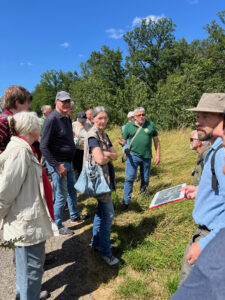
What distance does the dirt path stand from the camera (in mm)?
2508

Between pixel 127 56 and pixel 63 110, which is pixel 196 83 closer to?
pixel 63 110

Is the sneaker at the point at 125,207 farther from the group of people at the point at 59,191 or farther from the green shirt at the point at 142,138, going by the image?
the group of people at the point at 59,191

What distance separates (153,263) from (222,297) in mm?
2279

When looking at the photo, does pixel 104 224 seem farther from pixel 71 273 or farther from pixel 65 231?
pixel 65 231

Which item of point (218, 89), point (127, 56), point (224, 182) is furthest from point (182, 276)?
point (127, 56)

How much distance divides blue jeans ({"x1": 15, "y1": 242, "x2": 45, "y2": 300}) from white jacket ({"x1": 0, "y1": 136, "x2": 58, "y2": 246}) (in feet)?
0.32

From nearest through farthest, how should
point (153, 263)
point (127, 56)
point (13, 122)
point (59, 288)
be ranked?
point (13, 122), point (59, 288), point (153, 263), point (127, 56)

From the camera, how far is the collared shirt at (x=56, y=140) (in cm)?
324

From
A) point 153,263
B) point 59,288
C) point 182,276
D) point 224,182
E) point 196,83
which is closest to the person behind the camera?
point 224,182

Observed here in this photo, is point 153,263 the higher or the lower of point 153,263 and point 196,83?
the lower

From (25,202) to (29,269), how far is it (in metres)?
0.59

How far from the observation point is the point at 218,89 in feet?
66.2

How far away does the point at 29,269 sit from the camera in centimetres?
196

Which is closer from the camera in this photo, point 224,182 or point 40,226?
point 224,182
